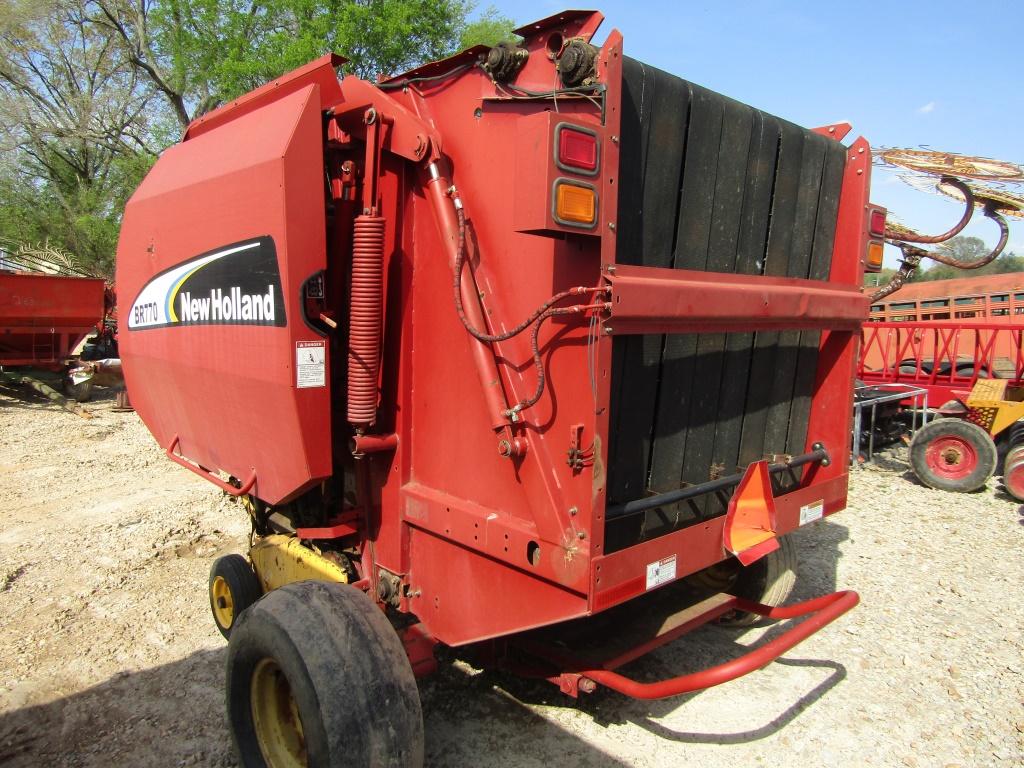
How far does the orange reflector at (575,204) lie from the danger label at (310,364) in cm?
123

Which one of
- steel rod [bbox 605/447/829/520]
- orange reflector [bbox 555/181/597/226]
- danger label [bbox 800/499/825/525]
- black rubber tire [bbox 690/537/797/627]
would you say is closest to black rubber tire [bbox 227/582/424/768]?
steel rod [bbox 605/447/829/520]

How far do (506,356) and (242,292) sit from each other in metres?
1.27

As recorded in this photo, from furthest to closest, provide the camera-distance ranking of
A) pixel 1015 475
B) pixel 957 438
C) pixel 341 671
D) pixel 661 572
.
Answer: pixel 957 438 → pixel 1015 475 → pixel 661 572 → pixel 341 671

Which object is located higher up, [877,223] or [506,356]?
[877,223]

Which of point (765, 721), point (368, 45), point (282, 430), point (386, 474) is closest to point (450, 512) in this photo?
point (386, 474)

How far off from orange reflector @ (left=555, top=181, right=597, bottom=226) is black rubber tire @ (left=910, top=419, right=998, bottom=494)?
6.96 m

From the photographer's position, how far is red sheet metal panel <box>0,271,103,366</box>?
11.7 meters

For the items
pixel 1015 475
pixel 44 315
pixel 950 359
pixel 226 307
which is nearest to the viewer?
pixel 226 307

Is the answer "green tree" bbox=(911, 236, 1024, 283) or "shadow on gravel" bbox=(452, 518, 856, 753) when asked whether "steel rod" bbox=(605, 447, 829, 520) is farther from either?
"green tree" bbox=(911, 236, 1024, 283)

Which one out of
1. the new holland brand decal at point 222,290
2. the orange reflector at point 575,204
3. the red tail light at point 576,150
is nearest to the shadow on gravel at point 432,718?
the new holland brand decal at point 222,290

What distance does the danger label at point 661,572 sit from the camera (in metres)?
2.42

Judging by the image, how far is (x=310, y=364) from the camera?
2703mm

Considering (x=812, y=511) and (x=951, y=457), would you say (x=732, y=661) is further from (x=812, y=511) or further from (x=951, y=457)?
(x=951, y=457)

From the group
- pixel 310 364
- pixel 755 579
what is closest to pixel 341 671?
pixel 310 364
